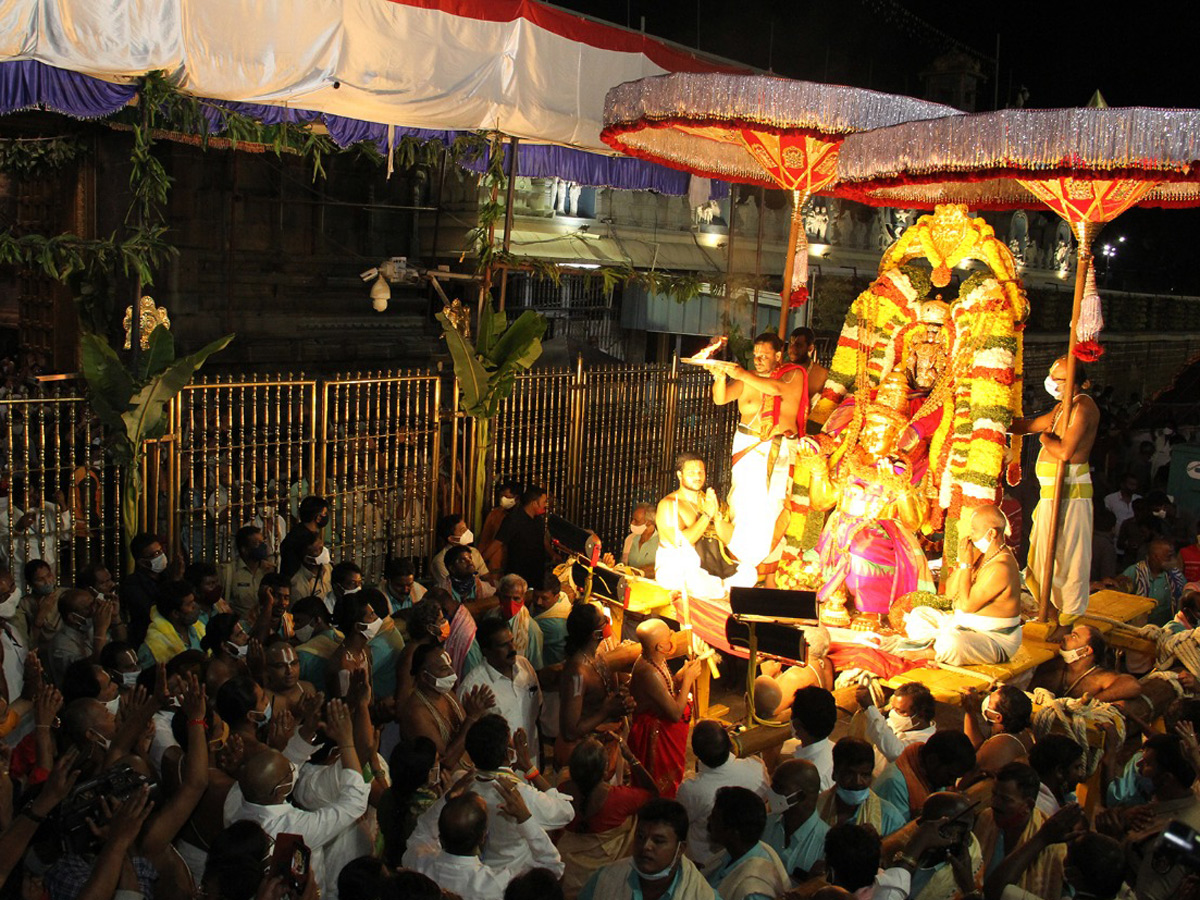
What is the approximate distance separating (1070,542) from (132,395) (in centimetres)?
725

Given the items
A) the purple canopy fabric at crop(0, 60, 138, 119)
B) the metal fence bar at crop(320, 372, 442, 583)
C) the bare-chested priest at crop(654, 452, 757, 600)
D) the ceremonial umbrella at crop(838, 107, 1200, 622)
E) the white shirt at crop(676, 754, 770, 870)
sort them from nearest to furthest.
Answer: the white shirt at crop(676, 754, 770, 870)
the ceremonial umbrella at crop(838, 107, 1200, 622)
the bare-chested priest at crop(654, 452, 757, 600)
the purple canopy fabric at crop(0, 60, 138, 119)
the metal fence bar at crop(320, 372, 442, 583)

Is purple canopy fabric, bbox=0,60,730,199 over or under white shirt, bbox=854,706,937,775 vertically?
over

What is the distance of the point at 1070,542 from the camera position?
32.6ft

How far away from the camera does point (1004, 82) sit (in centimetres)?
2766

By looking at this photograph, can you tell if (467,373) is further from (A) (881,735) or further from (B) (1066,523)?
(A) (881,735)

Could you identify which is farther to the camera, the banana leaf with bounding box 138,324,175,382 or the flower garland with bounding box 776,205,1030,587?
the flower garland with bounding box 776,205,1030,587

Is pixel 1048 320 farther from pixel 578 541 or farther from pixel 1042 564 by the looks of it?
pixel 578 541

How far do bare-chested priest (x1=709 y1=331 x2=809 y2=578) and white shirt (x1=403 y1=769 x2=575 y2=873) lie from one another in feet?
18.2

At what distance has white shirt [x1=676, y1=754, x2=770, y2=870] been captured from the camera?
5277mm

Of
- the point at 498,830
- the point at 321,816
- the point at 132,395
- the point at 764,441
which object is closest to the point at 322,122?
the point at 132,395

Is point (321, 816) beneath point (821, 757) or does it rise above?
above

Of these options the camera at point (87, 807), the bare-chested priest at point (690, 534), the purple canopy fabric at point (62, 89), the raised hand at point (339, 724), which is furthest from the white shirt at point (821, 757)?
the purple canopy fabric at point (62, 89)

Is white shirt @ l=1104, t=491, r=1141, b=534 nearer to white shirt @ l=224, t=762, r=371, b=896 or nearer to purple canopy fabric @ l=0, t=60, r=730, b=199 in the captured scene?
purple canopy fabric @ l=0, t=60, r=730, b=199

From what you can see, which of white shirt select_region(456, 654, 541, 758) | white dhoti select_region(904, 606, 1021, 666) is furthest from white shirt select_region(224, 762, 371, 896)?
white dhoti select_region(904, 606, 1021, 666)
